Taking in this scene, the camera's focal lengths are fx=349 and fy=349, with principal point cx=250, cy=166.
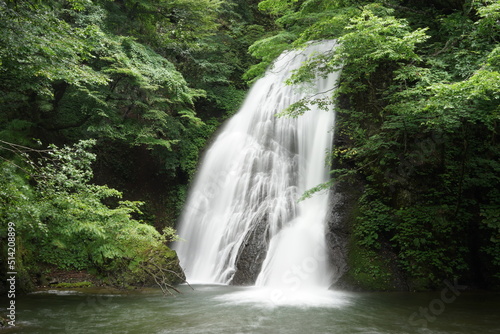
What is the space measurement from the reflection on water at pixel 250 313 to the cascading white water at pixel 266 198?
1.33m

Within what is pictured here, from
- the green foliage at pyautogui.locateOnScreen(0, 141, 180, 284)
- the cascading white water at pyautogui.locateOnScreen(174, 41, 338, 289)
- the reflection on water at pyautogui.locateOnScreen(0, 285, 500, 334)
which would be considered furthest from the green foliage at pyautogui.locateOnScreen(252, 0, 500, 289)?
the green foliage at pyautogui.locateOnScreen(0, 141, 180, 284)

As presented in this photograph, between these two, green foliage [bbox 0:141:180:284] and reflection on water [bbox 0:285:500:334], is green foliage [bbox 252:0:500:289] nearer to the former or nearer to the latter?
reflection on water [bbox 0:285:500:334]

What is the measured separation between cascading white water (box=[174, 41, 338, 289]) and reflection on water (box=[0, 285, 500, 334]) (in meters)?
1.33

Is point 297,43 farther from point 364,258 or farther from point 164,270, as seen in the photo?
point 164,270

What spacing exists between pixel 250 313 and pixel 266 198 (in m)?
5.30

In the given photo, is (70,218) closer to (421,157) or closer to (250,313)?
(250,313)

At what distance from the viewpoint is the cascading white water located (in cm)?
920

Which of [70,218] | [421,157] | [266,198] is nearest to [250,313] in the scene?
[70,218]

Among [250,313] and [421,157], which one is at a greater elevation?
[421,157]

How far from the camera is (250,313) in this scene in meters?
6.18

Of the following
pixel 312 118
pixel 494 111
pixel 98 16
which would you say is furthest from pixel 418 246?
pixel 98 16

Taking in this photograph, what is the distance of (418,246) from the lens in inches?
336

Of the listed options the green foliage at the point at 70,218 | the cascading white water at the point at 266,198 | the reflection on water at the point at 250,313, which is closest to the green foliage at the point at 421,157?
the reflection on water at the point at 250,313

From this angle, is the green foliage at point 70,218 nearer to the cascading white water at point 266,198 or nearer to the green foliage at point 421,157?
the cascading white water at point 266,198
